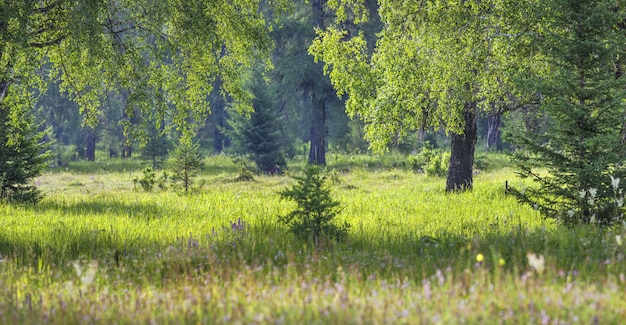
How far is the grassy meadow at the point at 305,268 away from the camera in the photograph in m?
3.76

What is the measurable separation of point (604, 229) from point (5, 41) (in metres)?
9.19

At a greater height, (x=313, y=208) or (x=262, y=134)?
(x=262, y=134)

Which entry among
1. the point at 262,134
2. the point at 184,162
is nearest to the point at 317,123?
the point at 262,134

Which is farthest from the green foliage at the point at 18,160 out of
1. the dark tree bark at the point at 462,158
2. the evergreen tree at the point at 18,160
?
the dark tree bark at the point at 462,158

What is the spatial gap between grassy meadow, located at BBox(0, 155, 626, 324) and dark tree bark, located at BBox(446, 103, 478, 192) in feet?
10.0

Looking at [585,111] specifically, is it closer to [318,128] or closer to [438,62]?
[438,62]

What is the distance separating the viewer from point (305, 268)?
5.69 metres

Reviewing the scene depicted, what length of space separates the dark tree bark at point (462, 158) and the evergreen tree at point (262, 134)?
16745 mm

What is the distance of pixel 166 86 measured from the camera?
444 inches

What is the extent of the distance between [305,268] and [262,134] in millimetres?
25982

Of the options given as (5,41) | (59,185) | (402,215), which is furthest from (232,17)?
(59,185)

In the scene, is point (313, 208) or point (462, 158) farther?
point (462, 158)

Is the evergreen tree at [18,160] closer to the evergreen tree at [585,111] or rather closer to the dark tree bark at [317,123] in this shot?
the evergreen tree at [585,111]

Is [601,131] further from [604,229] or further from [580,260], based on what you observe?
[580,260]
